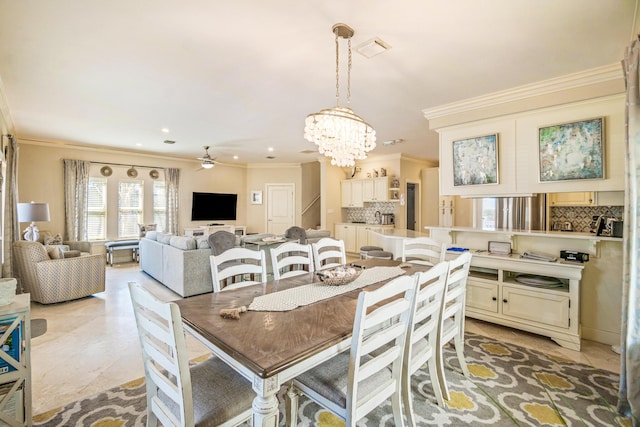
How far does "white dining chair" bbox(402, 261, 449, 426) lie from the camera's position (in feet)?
5.34

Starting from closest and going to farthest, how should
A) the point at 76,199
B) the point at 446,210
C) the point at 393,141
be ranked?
the point at 393,141
the point at 76,199
the point at 446,210

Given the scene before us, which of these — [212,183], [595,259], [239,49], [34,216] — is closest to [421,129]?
[595,259]

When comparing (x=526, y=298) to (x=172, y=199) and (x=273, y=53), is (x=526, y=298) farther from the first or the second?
(x=172, y=199)

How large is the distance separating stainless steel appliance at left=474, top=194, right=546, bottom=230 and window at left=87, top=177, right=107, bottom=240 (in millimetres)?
7936

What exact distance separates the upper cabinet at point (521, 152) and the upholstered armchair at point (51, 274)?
17.2ft

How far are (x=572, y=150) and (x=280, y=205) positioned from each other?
23.7ft

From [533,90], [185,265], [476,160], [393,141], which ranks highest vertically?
[393,141]

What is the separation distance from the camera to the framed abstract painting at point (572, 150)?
289 cm

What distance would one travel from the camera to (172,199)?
772 cm

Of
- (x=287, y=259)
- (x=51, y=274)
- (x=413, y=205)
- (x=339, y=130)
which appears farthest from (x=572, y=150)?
(x=51, y=274)

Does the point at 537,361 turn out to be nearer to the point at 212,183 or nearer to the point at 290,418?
the point at 290,418

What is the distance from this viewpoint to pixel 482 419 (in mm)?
1828

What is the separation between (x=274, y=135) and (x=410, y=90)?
9.48 feet

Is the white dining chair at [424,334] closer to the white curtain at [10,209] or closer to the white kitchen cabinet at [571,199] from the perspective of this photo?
the white kitchen cabinet at [571,199]
